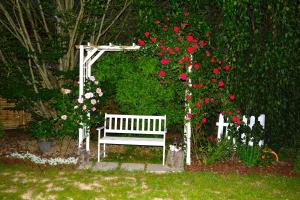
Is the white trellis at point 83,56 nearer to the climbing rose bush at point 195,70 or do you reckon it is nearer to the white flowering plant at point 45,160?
the white flowering plant at point 45,160

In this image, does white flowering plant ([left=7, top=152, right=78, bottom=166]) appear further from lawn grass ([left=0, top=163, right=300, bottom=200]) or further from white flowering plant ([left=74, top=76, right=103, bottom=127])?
white flowering plant ([left=74, top=76, right=103, bottom=127])

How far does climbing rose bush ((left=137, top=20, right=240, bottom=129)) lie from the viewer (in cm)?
613

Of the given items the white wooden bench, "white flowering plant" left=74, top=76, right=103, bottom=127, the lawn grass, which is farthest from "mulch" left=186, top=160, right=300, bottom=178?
"white flowering plant" left=74, top=76, right=103, bottom=127

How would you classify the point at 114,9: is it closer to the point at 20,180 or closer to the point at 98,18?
the point at 98,18

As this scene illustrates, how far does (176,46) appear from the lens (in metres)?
6.12

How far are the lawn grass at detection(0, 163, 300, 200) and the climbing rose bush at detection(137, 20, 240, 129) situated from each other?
4.08 ft

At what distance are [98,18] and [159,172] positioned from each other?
14.6 feet

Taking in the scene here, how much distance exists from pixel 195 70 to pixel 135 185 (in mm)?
2403

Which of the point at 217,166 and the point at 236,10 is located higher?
the point at 236,10

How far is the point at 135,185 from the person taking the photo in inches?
201

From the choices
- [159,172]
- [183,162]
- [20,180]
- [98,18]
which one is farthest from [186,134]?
[98,18]

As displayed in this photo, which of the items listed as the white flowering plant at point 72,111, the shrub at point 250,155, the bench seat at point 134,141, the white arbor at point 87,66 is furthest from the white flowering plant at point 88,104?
the shrub at point 250,155

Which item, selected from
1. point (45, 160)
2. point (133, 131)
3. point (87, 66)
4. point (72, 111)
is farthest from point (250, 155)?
point (45, 160)

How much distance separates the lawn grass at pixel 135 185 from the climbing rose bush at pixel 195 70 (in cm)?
124
